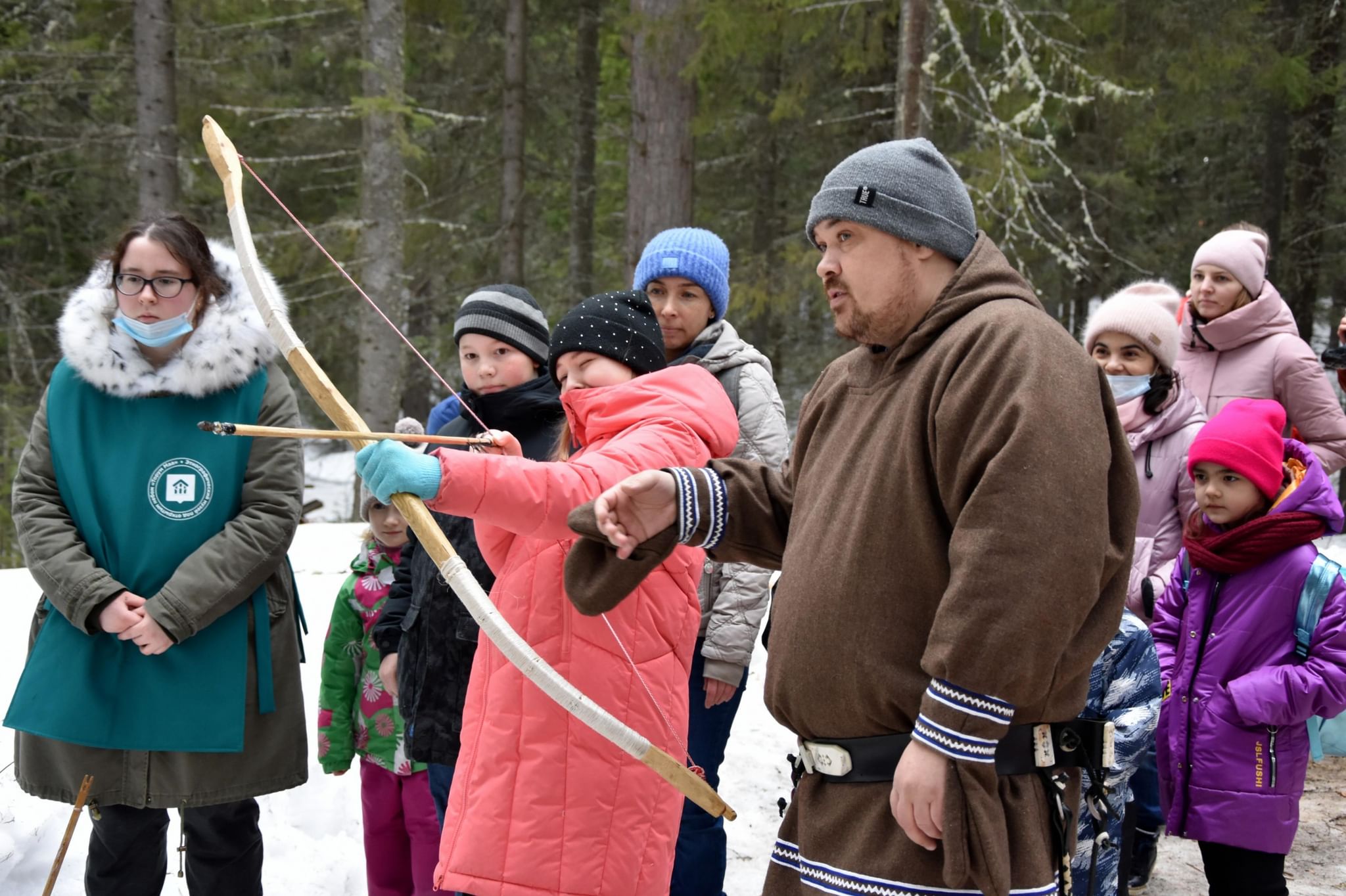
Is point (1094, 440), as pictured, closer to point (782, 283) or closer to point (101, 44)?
point (782, 283)

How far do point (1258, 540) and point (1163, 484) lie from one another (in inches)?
24.7

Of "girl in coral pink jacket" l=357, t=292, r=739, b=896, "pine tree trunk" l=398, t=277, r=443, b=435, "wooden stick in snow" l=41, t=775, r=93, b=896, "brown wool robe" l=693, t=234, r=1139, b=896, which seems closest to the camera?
"brown wool robe" l=693, t=234, r=1139, b=896

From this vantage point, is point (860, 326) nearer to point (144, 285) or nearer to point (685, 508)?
point (685, 508)

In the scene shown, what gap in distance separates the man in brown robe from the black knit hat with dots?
676 millimetres

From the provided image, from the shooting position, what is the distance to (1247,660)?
3.63m

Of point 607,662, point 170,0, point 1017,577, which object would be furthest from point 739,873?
point 170,0

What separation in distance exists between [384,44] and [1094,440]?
10.2 metres

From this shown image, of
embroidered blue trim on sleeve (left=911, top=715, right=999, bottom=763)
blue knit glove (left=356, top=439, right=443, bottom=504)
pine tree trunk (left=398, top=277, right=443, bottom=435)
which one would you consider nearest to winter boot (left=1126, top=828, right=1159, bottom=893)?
embroidered blue trim on sleeve (left=911, top=715, right=999, bottom=763)

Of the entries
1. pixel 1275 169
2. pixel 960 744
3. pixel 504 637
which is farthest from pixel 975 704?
pixel 1275 169

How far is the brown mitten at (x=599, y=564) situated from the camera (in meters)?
2.28

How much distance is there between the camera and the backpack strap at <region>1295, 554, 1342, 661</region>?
3547 millimetres

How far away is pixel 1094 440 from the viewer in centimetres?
185

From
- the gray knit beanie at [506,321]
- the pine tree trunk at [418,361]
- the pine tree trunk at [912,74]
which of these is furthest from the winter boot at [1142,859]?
the pine tree trunk at [418,361]

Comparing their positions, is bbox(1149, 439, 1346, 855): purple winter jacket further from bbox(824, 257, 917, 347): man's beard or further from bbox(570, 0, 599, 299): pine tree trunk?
bbox(570, 0, 599, 299): pine tree trunk
